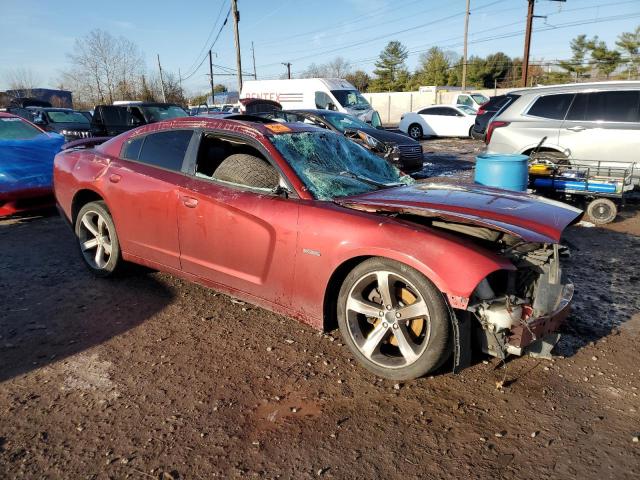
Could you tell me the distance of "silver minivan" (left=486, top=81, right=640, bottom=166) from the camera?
23.0ft

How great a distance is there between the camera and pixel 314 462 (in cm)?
222

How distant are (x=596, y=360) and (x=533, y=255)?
3.05ft

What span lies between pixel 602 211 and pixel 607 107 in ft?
5.96

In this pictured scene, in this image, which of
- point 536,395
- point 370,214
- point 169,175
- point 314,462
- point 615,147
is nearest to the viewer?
point 314,462

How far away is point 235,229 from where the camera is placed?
11.1 ft

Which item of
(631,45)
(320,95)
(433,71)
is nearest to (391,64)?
(433,71)

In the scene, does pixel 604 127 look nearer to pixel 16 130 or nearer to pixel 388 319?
pixel 388 319

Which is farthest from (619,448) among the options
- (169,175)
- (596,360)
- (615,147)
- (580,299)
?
(615,147)

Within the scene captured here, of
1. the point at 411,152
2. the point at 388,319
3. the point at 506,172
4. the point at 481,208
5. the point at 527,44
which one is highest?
the point at 527,44

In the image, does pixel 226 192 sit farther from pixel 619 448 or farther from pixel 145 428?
pixel 619 448

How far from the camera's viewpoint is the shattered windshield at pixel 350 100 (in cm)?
1828

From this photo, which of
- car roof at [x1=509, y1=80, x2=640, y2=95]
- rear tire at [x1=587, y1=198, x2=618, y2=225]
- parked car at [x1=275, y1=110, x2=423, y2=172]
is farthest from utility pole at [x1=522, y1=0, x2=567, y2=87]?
rear tire at [x1=587, y1=198, x2=618, y2=225]

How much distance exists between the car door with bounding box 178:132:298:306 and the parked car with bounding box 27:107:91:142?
1090cm

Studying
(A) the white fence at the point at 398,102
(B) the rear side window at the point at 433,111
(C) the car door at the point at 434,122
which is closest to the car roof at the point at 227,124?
(C) the car door at the point at 434,122
